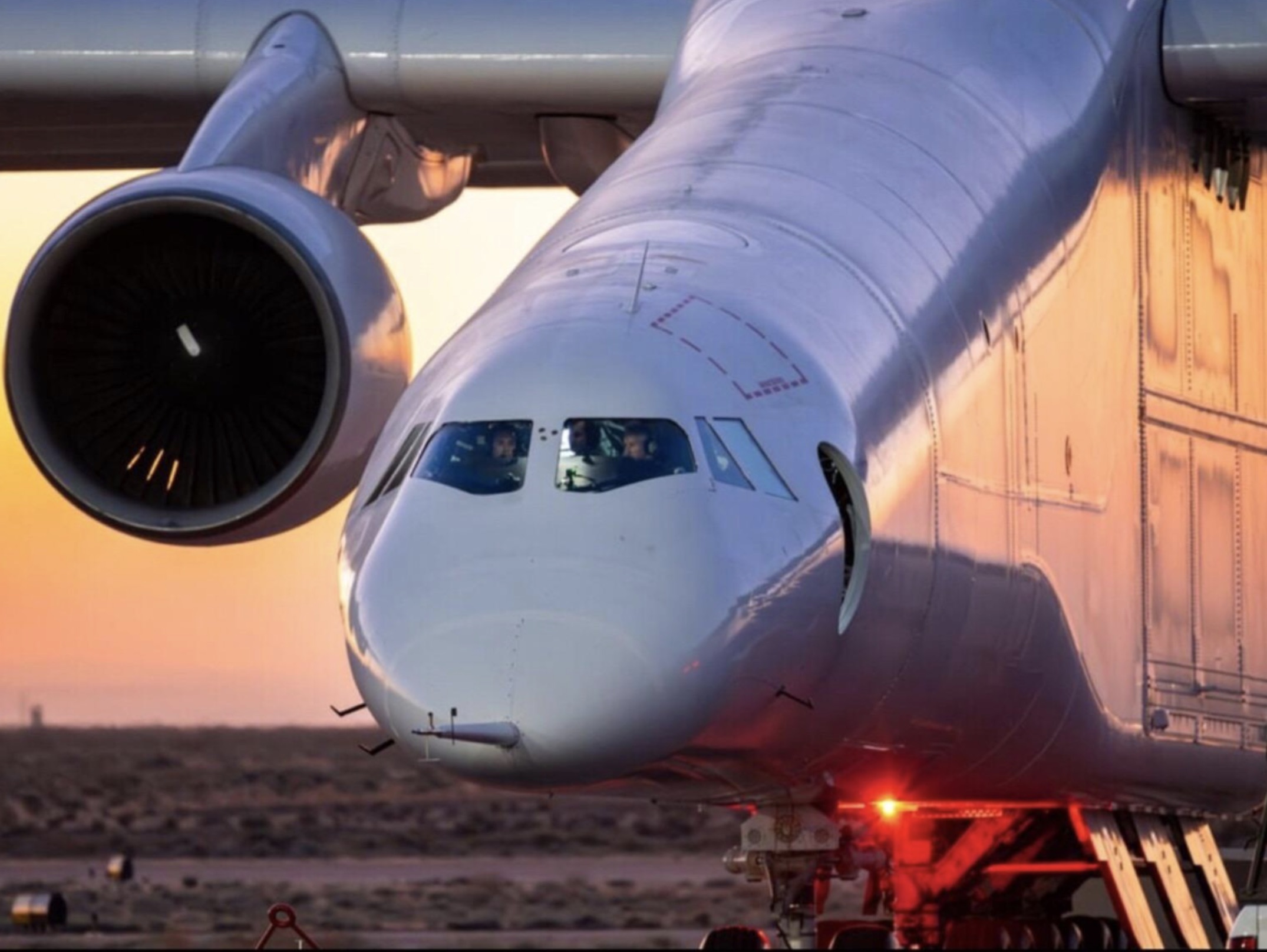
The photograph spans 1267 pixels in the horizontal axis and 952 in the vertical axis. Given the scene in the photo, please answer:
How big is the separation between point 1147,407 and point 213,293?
3.98 meters

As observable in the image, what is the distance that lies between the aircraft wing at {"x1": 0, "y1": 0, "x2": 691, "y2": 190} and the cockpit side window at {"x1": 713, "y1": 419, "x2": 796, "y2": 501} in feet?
18.1

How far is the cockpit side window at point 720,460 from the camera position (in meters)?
11.4

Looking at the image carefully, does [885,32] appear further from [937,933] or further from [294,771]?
[294,771]

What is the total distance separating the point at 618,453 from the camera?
11344 millimetres

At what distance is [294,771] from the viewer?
199ft

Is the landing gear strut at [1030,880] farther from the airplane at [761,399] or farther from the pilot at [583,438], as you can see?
the pilot at [583,438]

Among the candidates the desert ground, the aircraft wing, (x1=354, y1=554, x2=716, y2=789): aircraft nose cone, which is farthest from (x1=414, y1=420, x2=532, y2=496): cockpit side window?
the desert ground

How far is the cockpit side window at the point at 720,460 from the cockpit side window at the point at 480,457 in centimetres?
54

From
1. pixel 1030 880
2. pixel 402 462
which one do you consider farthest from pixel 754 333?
pixel 1030 880

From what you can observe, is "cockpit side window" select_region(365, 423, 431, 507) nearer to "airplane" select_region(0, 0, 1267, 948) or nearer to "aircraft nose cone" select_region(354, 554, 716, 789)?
"airplane" select_region(0, 0, 1267, 948)

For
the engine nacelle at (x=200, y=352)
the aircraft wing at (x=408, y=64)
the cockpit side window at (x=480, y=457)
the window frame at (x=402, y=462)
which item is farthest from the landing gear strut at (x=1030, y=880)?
the aircraft wing at (x=408, y=64)

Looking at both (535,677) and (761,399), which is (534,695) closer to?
(535,677)

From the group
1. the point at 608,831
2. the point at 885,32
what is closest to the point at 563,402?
the point at 885,32

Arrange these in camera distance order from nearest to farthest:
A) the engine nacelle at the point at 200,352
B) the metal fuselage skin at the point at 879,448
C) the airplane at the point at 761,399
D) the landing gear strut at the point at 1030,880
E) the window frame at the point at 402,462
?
1. the metal fuselage skin at the point at 879,448
2. the airplane at the point at 761,399
3. the window frame at the point at 402,462
4. the landing gear strut at the point at 1030,880
5. the engine nacelle at the point at 200,352
